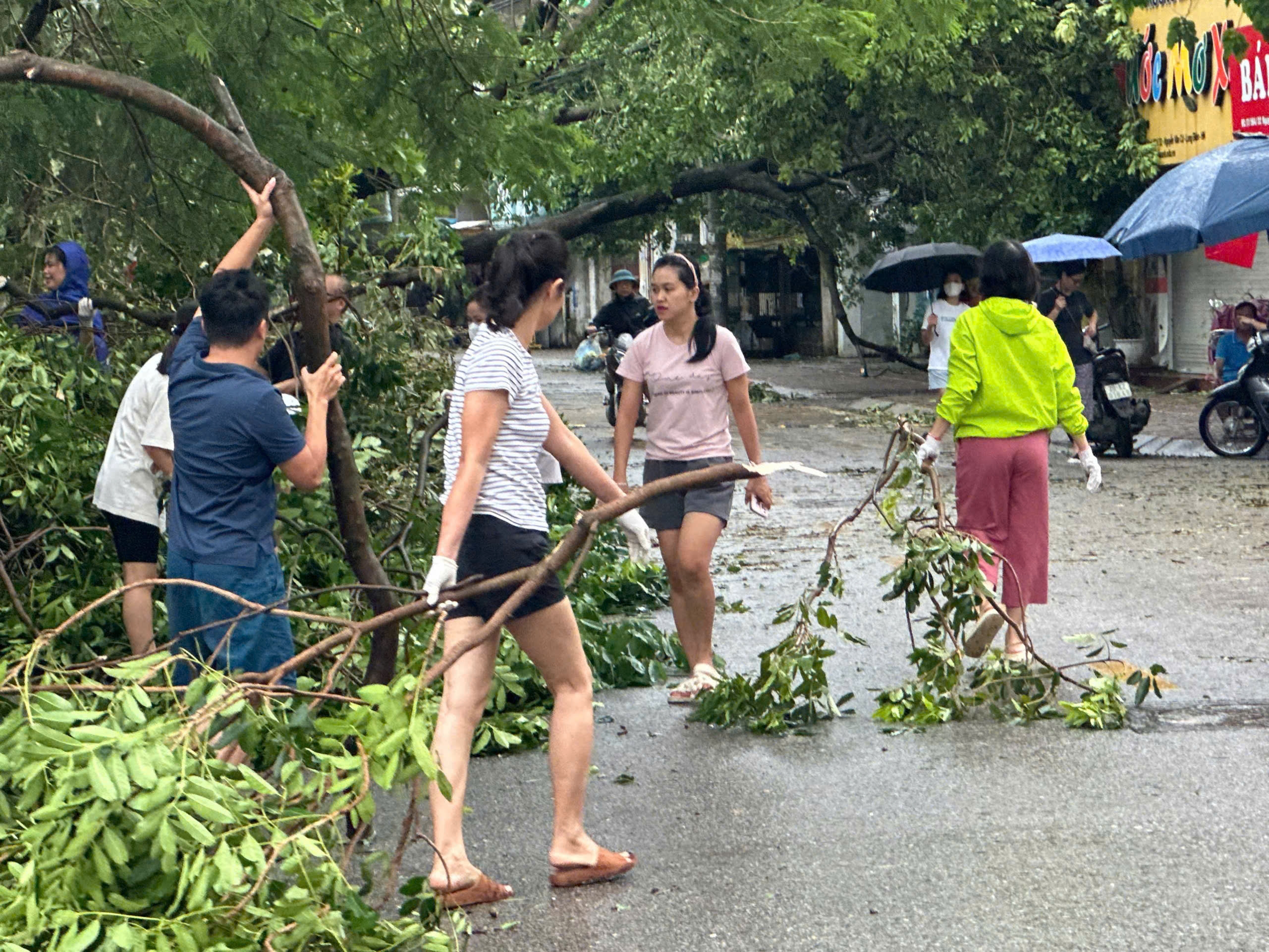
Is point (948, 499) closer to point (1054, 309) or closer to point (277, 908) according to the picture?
point (1054, 309)

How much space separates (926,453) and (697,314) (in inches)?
43.4

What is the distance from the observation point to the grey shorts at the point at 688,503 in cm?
702

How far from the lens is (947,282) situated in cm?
1748

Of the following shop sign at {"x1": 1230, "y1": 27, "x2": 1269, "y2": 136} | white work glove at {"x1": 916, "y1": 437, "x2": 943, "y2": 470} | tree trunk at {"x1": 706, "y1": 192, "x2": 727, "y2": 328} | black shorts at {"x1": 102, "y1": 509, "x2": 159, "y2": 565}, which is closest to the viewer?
black shorts at {"x1": 102, "y1": 509, "x2": 159, "y2": 565}

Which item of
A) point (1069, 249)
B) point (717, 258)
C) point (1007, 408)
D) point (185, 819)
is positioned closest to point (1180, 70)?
point (1069, 249)

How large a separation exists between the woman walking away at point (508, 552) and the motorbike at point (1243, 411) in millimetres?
11726

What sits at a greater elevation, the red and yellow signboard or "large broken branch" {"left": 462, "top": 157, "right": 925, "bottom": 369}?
the red and yellow signboard

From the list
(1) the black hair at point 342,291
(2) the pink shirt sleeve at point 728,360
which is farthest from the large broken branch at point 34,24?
(2) the pink shirt sleeve at point 728,360

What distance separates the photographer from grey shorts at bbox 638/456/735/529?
7.02m

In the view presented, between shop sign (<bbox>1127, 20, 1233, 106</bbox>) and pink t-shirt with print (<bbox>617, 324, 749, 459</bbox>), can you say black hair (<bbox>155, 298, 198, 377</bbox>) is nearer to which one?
A: pink t-shirt with print (<bbox>617, 324, 749, 459</bbox>)

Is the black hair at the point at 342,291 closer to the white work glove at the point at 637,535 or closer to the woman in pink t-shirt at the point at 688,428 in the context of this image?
the woman in pink t-shirt at the point at 688,428

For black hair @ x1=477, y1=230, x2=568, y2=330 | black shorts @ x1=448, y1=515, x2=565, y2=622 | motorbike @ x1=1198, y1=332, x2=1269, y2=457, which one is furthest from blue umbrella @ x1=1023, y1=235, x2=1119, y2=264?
black shorts @ x1=448, y1=515, x2=565, y2=622

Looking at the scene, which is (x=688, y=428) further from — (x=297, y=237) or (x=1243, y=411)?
(x=1243, y=411)

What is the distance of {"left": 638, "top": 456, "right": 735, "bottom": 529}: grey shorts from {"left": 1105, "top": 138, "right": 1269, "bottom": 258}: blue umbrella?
956 cm
